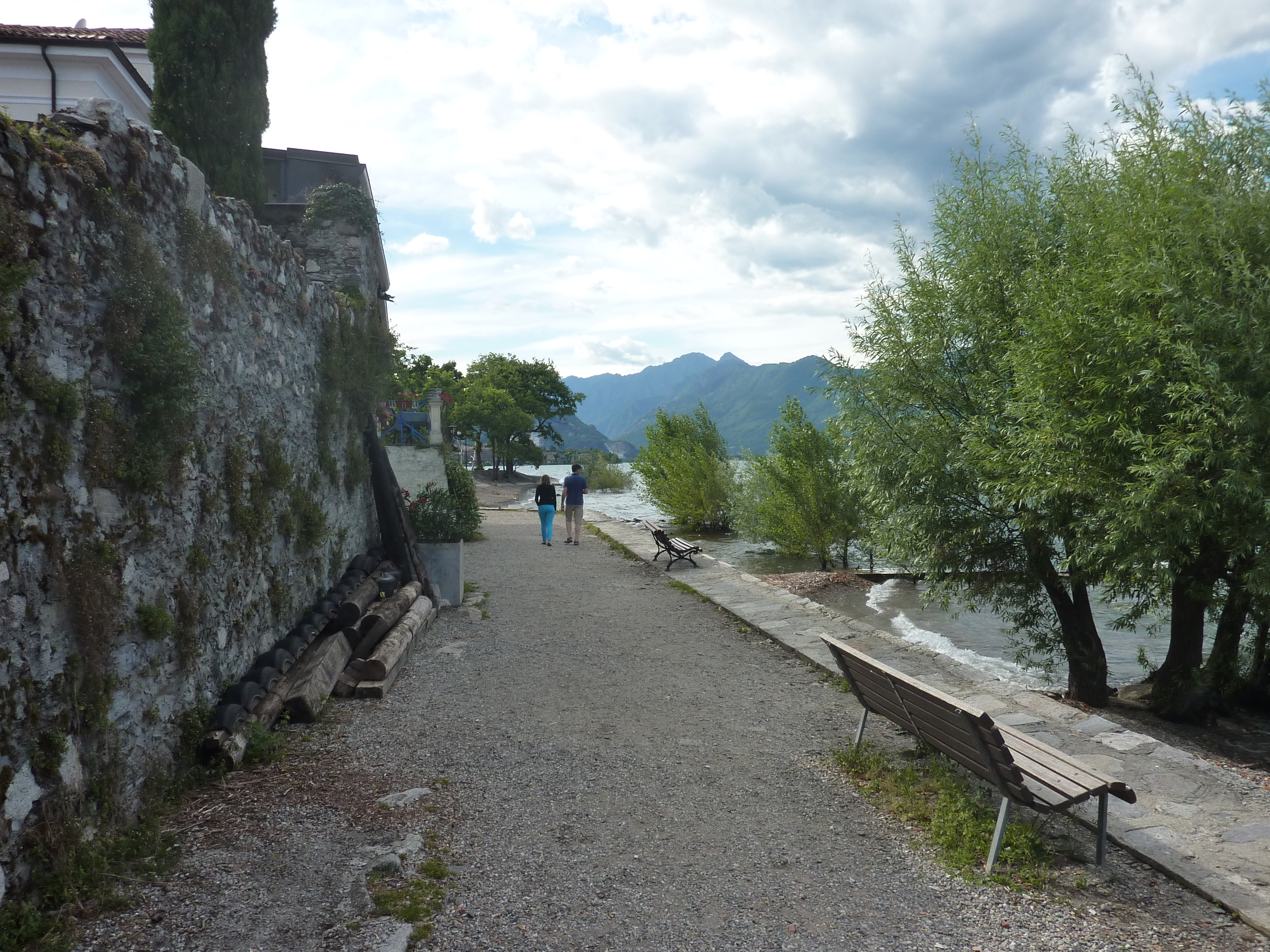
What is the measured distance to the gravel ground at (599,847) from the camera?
322 centimetres

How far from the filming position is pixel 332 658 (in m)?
6.35

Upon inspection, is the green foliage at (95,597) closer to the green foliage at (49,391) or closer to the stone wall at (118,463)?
the stone wall at (118,463)

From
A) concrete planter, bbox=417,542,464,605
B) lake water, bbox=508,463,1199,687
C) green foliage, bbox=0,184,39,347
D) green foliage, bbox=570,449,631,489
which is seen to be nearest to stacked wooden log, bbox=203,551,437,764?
concrete planter, bbox=417,542,464,605

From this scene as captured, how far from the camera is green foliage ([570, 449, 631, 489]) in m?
51.7

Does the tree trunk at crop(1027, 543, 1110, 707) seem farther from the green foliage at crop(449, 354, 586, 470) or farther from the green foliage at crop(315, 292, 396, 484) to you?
the green foliage at crop(449, 354, 586, 470)

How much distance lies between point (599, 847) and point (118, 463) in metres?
2.87

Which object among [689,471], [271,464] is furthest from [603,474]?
[271,464]

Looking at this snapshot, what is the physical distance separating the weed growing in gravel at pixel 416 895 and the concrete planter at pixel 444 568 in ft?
20.9

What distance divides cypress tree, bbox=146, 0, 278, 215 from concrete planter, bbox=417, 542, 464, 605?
221 inches

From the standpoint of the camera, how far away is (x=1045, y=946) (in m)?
3.18

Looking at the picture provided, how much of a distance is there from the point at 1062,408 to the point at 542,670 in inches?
195

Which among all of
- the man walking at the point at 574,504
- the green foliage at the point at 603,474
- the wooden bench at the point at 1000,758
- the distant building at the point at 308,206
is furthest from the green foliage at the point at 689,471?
the green foliage at the point at 603,474

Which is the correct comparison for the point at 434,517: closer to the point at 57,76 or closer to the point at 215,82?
the point at 215,82

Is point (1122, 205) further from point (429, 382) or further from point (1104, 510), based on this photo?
point (429, 382)
